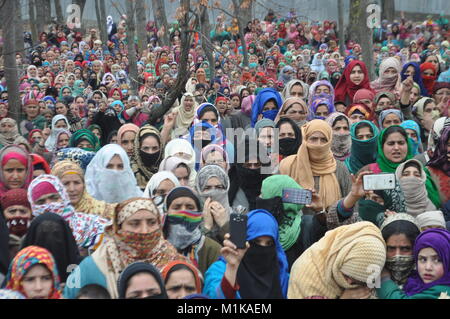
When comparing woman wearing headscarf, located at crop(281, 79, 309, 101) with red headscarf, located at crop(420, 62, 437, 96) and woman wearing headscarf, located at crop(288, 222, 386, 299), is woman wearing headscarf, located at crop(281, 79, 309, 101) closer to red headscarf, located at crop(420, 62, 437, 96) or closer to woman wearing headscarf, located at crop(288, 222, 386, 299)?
red headscarf, located at crop(420, 62, 437, 96)

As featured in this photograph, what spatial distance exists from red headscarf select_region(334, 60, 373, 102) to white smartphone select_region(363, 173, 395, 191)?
484cm

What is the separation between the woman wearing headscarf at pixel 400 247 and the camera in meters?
4.17

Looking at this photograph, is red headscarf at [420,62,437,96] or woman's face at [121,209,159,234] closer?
woman's face at [121,209,159,234]

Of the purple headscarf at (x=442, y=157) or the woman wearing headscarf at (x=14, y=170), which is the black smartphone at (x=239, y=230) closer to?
the woman wearing headscarf at (x=14, y=170)

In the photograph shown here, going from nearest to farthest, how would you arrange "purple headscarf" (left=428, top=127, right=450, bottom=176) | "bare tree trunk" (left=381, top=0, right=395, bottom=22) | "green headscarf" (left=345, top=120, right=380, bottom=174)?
"purple headscarf" (left=428, top=127, right=450, bottom=176) < "green headscarf" (left=345, top=120, right=380, bottom=174) < "bare tree trunk" (left=381, top=0, right=395, bottom=22)

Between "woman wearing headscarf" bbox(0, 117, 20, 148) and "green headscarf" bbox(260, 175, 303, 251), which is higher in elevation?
"woman wearing headscarf" bbox(0, 117, 20, 148)

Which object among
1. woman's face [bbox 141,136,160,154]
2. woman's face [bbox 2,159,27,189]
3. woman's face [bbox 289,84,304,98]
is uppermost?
woman's face [bbox 289,84,304,98]

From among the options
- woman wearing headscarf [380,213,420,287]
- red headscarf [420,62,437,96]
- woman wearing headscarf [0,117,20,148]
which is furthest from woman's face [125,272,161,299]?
red headscarf [420,62,437,96]

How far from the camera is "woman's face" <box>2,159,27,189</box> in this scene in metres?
5.14

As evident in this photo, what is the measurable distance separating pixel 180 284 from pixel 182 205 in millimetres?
786

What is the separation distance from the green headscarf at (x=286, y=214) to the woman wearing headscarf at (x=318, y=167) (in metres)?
0.67

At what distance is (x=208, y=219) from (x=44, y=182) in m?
1.12

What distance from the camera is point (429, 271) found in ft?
13.1
